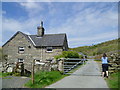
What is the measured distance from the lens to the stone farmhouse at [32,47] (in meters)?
22.2

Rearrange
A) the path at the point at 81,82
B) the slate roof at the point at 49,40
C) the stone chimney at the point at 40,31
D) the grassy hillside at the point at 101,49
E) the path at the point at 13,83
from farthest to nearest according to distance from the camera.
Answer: the grassy hillside at the point at 101,49 < the stone chimney at the point at 40,31 < the slate roof at the point at 49,40 < the path at the point at 13,83 < the path at the point at 81,82

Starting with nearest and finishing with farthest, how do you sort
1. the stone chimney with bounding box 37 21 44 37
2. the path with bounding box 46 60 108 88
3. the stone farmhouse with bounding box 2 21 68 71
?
the path with bounding box 46 60 108 88
the stone farmhouse with bounding box 2 21 68 71
the stone chimney with bounding box 37 21 44 37

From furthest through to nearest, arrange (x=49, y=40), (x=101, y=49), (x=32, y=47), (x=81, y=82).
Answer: (x=101, y=49)
(x=49, y=40)
(x=32, y=47)
(x=81, y=82)

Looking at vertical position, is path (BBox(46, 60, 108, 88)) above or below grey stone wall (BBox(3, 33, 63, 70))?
below

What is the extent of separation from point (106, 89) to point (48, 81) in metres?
3.45

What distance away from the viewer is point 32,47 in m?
22.9

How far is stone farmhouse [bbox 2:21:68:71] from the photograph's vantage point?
22.2 metres

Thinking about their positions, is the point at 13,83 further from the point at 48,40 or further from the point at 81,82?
the point at 48,40

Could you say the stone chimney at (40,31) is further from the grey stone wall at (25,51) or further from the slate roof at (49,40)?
the grey stone wall at (25,51)

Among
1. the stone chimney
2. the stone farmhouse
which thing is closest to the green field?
the stone farmhouse

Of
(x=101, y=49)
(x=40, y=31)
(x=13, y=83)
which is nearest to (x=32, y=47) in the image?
(x=40, y=31)

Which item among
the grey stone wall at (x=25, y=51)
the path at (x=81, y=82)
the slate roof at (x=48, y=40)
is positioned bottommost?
the path at (x=81, y=82)

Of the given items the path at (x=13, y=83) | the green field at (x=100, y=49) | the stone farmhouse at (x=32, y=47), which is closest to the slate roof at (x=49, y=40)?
the stone farmhouse at (x=32, y=47)

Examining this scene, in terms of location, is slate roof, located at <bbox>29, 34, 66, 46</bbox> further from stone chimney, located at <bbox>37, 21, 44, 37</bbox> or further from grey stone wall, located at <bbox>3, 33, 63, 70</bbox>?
grey stone wall, located at <bbox>3, 33, 63, 70</bbox>
